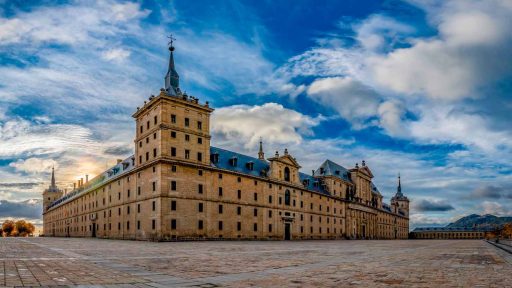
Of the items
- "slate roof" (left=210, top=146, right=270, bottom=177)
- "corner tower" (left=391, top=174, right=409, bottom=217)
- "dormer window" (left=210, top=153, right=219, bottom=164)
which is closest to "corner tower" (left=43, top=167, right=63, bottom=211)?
"slate roof" (left=210, top=146, right=270, bottom=177)

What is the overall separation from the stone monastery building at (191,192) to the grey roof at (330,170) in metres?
4.03

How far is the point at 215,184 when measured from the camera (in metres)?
59.7

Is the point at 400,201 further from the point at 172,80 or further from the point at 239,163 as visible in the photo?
the point at 172,80

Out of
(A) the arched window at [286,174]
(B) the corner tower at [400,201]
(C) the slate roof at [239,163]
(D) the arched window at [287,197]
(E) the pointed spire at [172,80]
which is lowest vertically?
(B) the corner tower at [400,201]

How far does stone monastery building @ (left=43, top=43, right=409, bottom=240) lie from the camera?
53.5 m

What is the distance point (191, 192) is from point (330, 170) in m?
49.0

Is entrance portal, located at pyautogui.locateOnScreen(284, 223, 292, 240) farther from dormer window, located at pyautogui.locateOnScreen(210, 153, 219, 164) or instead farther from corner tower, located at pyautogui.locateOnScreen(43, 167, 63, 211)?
corner tower, located at pyautogui.locateOnScreen(43, 167, 63, 211)

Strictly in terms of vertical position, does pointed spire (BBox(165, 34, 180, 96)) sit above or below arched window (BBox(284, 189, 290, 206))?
above

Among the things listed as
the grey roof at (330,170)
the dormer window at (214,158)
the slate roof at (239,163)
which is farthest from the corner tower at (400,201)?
the dormer window at (214,158)

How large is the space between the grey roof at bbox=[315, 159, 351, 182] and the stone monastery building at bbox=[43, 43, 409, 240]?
4.03 meters

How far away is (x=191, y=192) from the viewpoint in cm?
5559

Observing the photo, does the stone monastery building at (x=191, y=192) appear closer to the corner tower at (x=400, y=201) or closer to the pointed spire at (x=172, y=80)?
the pointed spire at (x=172, y=80)

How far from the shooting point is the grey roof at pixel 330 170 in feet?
317

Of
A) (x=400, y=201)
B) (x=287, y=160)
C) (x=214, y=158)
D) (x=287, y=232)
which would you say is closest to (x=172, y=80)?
(x=214, y=158)
